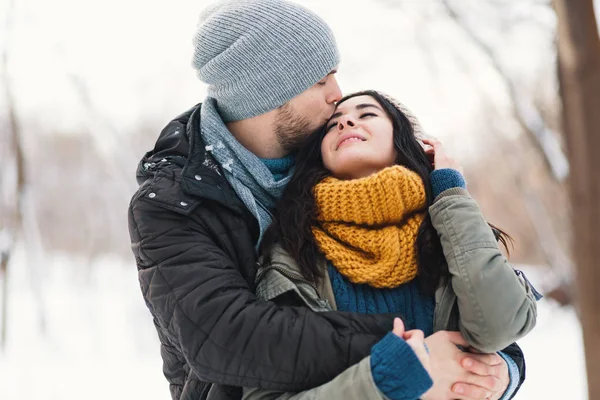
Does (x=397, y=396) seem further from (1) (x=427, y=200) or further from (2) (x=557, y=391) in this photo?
(2) (x=557, y=391)

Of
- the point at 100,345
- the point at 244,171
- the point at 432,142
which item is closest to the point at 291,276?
the point at 244,171

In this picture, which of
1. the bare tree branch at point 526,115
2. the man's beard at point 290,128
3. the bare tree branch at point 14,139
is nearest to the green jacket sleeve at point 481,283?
the man's beard at point 290,128

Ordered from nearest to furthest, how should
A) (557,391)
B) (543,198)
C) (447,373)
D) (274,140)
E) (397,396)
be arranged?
(397,396) → (447,373) → (274,140) → (557,391) → (543,198)

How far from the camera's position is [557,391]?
4.99m

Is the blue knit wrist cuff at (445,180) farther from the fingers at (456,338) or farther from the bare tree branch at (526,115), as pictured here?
the bare tree branch at (526,115)

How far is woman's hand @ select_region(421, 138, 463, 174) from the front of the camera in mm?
1610

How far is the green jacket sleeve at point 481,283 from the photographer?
4.41 feet

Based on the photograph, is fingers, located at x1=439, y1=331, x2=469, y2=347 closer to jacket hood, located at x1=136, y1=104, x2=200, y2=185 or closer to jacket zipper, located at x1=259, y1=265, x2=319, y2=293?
jacket zipper, located at x1=259, y1=265, x2=319, y2=293

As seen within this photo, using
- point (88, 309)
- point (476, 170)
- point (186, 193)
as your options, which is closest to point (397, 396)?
point (186, 193)

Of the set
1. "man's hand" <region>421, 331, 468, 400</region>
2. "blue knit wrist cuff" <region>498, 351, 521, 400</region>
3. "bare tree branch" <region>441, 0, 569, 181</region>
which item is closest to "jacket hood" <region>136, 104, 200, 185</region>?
"man's hand" <region>421, 331, 468, 400</region>

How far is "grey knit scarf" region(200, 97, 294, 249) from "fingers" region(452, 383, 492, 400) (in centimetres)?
61

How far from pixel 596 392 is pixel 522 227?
256 inches

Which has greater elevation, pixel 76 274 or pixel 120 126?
pixel 120 126

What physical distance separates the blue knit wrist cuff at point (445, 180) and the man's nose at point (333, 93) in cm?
40
